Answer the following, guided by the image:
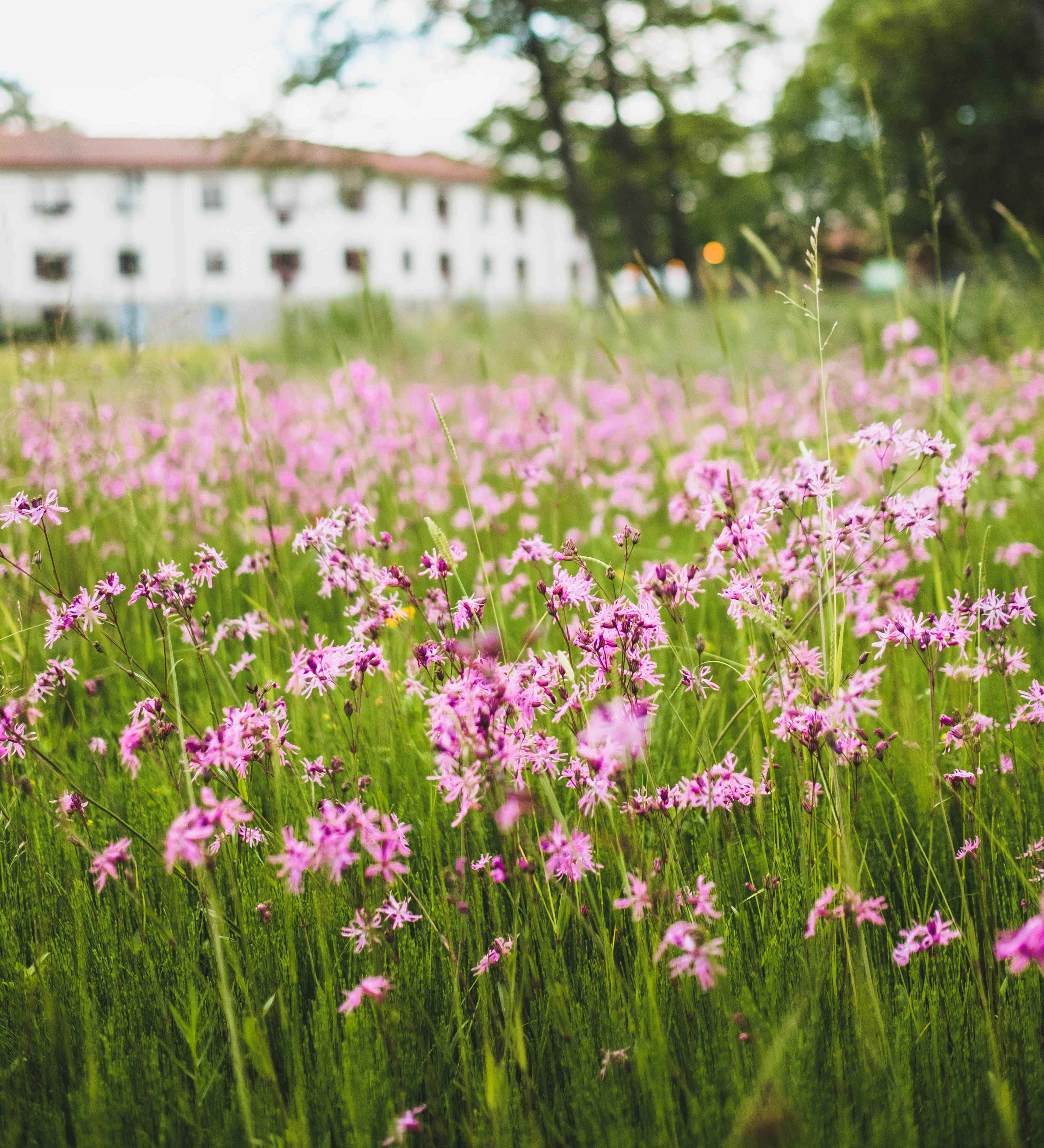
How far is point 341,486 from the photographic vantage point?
3420mm

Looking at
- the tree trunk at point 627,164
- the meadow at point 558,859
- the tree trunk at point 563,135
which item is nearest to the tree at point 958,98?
the tree trunk at point 627,164

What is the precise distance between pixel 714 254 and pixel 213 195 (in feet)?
150

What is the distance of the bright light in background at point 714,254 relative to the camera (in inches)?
129

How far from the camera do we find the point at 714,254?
4336 millimetres

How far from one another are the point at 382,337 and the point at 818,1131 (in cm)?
236

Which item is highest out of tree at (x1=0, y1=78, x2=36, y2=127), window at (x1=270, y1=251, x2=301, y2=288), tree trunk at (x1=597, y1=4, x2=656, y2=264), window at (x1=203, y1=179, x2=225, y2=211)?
window at (x1=203, y1=179, x2=225, y2=211)

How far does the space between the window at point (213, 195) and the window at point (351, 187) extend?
1077 inches

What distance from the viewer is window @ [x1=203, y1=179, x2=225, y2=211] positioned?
42938 millimetres

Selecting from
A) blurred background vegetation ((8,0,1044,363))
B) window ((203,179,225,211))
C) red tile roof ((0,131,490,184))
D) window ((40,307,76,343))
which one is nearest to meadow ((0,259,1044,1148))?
window ((40,307,76,343))

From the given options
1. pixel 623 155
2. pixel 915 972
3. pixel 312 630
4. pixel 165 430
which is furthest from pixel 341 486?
pixel 623 155

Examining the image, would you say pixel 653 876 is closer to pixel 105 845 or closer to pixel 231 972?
pixel 231 972

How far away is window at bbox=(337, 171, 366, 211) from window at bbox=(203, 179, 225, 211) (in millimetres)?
27364

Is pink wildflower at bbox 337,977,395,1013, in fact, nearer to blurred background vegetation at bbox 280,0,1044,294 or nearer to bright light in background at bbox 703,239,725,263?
bright light in background at bbox 703,239,725,263

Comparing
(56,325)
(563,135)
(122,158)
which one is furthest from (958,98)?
(122,158)
